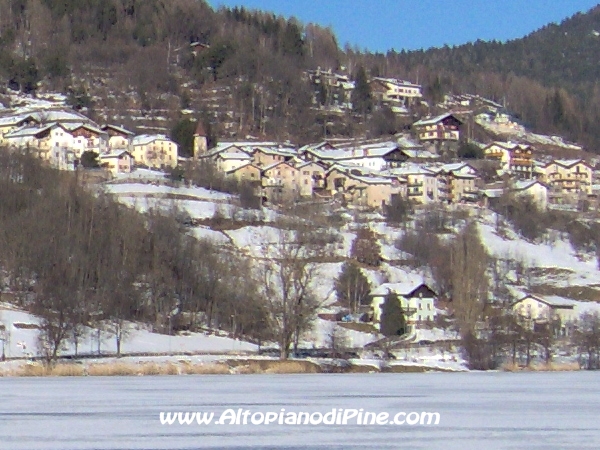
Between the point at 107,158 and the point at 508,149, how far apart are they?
47052mm

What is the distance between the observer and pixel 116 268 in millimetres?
52562

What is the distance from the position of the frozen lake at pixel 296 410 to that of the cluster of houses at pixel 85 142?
68.2 m

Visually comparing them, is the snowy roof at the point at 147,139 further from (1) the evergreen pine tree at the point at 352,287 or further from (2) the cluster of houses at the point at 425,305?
(2) the cluster of houses at the point at 425,305

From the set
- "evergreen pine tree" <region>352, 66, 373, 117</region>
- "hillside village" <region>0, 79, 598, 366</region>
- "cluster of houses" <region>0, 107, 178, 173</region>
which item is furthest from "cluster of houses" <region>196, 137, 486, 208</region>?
"evergreen pine tree" <region>352, 66, 373, 117</region>

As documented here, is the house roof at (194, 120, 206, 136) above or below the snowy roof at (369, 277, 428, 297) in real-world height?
above

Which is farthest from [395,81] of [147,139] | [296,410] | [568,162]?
[296,410]

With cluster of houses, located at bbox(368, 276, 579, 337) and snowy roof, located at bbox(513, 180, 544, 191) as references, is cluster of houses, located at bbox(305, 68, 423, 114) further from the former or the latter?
cluster of houses, located at bbox(368, 276, 579, 337)

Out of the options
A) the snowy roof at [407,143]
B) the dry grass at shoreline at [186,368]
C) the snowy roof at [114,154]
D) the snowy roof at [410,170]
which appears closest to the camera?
the dry grass at shoreline at [186,368]

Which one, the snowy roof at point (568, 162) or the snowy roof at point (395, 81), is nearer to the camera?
the snowy roof at point (568, 162)

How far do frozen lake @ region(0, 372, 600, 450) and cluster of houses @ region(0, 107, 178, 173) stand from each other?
6823 cm

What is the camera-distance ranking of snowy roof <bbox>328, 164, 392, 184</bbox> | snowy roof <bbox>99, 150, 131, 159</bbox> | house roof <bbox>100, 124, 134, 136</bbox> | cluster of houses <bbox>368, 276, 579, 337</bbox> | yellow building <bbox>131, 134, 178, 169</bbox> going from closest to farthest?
1. cluster of houses <bbox>368, 276, 579, 337</bbox>
2. snowy roof <bbox>99, 150, 131, 159</bbox>
3. snowy roof <bbox>328, 164, 392, 184</bbox>
4. yellow building <bbox>131, 134, 178, 169</bbox>
5. house roof <bbox>100, 124, 134, 136</bbox>

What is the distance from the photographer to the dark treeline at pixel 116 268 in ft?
156

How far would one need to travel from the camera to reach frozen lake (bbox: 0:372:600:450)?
37.6ft

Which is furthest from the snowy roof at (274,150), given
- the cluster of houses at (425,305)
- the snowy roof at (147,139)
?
the cluster of houses at (425,305)
